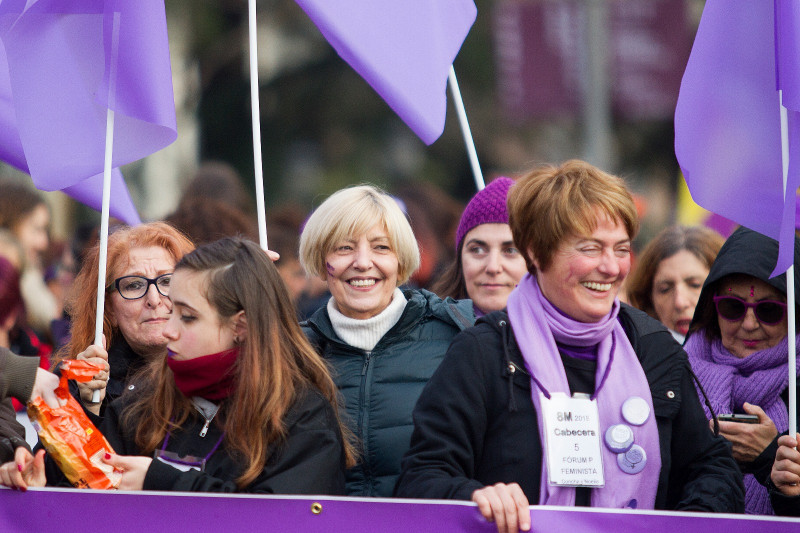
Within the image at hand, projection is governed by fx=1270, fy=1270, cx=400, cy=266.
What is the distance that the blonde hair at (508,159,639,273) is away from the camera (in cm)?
371

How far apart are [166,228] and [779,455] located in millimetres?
Answer: 2448

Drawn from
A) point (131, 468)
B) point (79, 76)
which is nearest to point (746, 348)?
point (131, 468)

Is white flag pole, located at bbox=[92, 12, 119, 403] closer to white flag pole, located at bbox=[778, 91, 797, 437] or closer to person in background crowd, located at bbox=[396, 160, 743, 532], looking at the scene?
person in background crowd, located at bbox=[396, 160, 743, 532]

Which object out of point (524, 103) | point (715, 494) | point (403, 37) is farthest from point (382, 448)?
point (524, 103)

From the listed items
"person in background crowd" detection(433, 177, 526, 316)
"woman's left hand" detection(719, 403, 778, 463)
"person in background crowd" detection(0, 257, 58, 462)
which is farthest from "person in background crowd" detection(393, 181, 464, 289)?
"woman's left hand" detection(719, 403, 778, 463)

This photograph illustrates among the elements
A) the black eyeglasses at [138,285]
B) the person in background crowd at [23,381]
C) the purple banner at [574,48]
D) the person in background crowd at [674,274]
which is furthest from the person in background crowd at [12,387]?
the purple banner at [574,48]

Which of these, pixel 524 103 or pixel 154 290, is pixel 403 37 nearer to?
pixel 154 290

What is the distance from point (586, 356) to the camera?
3762 mm

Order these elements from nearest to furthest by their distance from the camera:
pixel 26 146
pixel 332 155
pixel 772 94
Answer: pixel 772 94 < pixel 26 146 < pixel 332 155

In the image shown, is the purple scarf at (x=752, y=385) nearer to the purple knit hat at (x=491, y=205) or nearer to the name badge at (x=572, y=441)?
the name badge at (x=572, y=441)

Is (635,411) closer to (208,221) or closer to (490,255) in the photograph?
(490,255)

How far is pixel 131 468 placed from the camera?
358cm

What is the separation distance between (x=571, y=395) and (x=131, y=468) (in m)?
1.27

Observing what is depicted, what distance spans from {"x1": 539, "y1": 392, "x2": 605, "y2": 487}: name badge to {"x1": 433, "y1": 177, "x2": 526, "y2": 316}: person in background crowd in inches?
64.3
